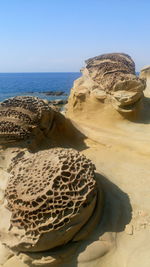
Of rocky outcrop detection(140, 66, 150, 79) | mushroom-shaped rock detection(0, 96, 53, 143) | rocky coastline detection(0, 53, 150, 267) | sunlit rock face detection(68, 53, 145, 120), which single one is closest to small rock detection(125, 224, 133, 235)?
rocky coastline detection(0, 53, 150, 267)

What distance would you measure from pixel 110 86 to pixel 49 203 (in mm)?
2966

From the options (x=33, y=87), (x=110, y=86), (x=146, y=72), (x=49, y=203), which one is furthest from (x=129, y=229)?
(x=33, y=87)

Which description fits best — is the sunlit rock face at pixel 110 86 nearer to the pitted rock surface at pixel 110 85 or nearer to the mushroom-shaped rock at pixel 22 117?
the pitted rock surface at pixel 110 85

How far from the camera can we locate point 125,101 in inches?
171

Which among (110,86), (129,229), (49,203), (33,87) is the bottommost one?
(33,87)

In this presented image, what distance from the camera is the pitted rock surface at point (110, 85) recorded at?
4332mm

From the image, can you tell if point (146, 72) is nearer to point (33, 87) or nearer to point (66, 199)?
point (66, 199)

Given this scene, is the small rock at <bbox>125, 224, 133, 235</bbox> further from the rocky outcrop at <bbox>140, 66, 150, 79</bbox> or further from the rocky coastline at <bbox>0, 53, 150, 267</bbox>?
the rocky outcrop at <bbox>140, 66, 150, 79</bbox>

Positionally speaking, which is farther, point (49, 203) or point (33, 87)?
point (33, 87)

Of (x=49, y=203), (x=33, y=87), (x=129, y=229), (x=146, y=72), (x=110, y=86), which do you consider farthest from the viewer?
(x=33, y=87)

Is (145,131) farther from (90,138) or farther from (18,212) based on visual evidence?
(18,212)

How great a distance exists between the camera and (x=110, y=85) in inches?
176

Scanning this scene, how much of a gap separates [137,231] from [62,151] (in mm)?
894

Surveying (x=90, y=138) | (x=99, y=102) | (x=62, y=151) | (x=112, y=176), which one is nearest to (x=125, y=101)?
(x=99, y=102)
